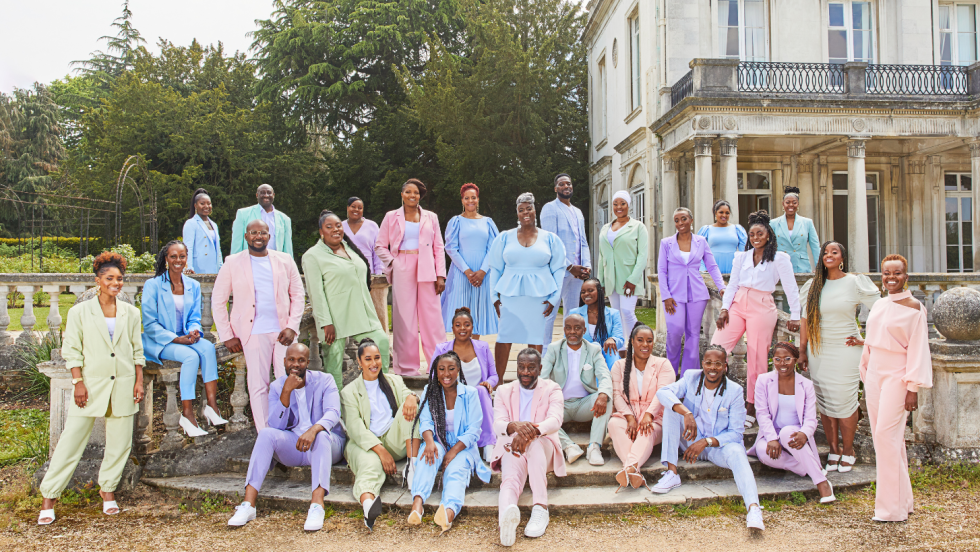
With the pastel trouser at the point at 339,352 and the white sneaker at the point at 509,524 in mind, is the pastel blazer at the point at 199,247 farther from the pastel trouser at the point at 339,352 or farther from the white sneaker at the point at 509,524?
the white sneaker at the point at 509,524

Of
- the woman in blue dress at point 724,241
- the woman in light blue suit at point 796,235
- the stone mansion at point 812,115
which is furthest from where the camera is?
the stone mansion at point 812,115

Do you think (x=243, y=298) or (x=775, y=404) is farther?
(x=243, y=298)

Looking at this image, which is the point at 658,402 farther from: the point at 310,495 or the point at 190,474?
the point at 190,474

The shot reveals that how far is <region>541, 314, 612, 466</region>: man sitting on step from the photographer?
5.34 meters

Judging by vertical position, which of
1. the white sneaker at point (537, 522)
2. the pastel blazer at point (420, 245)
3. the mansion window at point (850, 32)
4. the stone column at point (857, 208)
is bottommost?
the white sneaker at point (537, 522)

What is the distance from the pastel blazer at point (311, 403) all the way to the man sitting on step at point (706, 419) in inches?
97.8

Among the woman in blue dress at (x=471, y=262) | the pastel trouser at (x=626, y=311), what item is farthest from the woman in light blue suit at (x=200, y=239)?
the pastel trouser at (x=626, y=311)

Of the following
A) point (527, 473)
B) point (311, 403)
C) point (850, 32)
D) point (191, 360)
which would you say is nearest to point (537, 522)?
point (527, 473)

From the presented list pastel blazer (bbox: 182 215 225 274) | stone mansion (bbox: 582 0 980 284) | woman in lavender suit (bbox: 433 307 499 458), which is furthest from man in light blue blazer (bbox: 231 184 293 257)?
stone mansion (bbox: 582 0 980 284)

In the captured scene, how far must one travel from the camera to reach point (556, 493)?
4734 millimetres

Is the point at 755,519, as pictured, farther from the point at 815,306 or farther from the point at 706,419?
the point at 815,306

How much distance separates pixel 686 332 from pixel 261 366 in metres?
3.90

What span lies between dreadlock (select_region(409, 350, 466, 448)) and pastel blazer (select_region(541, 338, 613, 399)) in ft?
2.88

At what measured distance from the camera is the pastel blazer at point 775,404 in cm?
485
